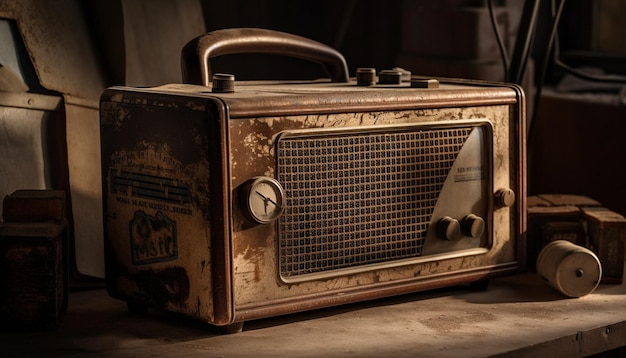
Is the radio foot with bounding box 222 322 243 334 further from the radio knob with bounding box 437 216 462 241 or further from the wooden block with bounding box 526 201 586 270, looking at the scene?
the wooden block with bounding box 526 201 586 270

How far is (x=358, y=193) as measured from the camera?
57.1 inches

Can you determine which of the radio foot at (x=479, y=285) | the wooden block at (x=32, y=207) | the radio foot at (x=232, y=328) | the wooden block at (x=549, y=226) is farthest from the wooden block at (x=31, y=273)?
the wooden block at (x=549, y=226)

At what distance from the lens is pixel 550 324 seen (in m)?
1.44

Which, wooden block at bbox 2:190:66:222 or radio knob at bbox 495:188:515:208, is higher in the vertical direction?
wooden block at bbox 2:190:66:222

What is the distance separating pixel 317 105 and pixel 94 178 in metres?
0.44

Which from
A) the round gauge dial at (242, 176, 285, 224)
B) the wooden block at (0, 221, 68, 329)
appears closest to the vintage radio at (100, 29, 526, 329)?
the round gauge dial at (242, 176, 285, 224)

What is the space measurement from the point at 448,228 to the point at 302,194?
0.24 metres

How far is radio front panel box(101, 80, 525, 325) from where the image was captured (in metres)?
1.33

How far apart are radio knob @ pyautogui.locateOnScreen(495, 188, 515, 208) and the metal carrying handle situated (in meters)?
0.29

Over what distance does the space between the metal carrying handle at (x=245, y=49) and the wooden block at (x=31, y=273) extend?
0.29 m

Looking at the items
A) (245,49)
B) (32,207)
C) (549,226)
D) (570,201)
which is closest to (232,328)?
(32,207)

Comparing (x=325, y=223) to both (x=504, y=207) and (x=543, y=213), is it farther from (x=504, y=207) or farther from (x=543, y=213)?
(x=543, y=213)

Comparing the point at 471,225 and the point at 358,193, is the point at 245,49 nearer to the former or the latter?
the point at 358,193

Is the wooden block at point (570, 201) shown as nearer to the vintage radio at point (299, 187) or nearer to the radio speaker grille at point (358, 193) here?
the vintage radio at point (299, 187)
